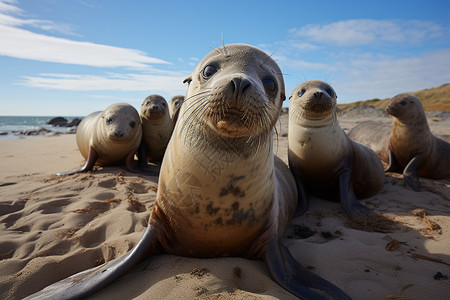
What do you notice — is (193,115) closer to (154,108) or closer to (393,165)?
(154,108)

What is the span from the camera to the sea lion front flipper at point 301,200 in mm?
3551

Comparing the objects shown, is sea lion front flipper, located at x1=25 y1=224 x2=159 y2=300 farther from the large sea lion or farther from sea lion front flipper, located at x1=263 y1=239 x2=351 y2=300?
the large sea lion

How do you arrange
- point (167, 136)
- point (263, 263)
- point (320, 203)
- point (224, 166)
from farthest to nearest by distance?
point (167, 136), point (320, 203), point (263, 263), point (224, 166)

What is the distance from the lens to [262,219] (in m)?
2.13

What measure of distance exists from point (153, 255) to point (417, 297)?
1.61 meters

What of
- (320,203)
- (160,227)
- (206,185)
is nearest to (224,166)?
(206,185)

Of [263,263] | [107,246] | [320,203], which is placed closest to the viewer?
[263,263]

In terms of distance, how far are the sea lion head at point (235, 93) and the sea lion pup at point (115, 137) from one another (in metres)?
3.83

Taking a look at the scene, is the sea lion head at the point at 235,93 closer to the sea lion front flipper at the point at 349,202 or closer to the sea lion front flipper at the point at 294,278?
the sea lion front flipper at the point at 294,278

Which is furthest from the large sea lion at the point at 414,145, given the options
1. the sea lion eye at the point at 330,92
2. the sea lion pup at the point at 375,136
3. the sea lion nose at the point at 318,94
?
the sea lion nose at the point at 318,94

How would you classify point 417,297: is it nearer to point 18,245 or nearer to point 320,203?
point 320,203

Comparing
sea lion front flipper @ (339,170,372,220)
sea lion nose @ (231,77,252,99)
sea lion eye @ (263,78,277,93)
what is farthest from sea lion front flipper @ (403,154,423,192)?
sea lion nose @ (231,77,252,99)

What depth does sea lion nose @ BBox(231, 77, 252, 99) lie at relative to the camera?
1.62 meters

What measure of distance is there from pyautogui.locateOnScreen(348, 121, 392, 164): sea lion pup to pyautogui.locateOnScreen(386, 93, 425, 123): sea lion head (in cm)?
72
